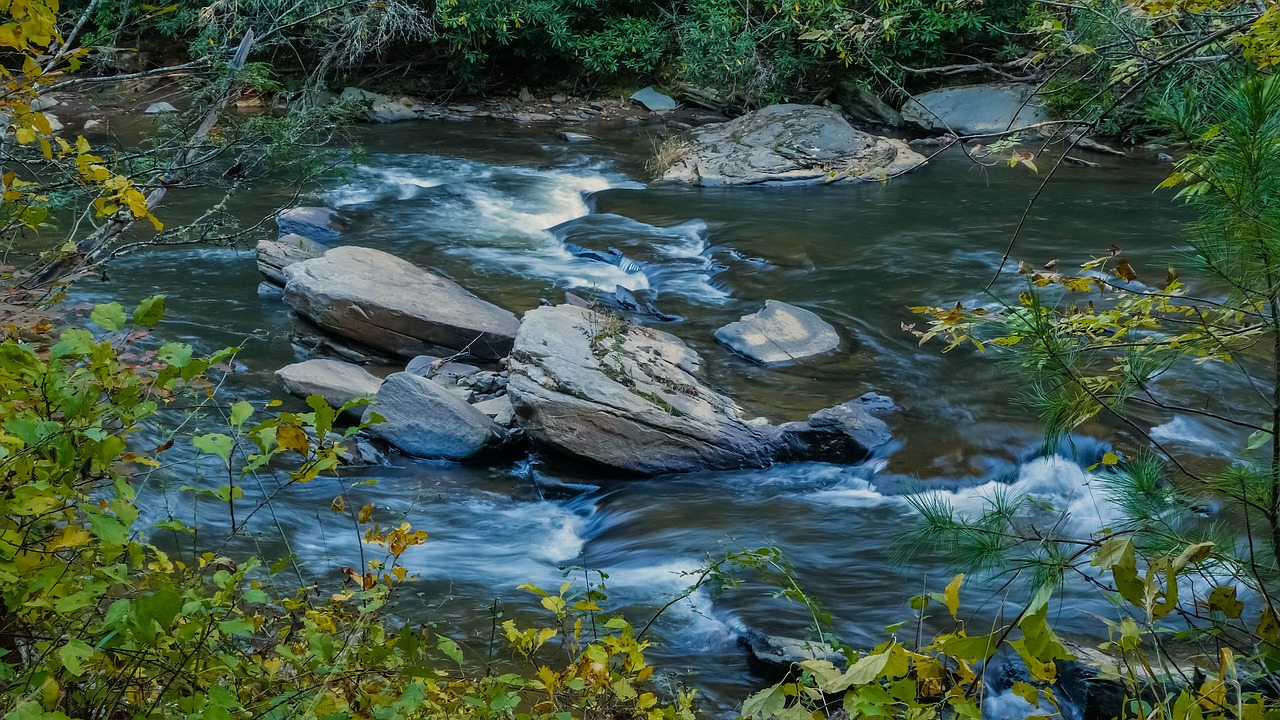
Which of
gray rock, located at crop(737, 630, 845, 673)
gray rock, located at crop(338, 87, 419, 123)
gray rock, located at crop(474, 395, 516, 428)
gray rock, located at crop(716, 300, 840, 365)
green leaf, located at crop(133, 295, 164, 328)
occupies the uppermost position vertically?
green leaf, located at crop(133, 295, 164, 328)

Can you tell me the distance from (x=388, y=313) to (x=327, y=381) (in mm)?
937

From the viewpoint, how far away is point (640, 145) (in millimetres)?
13906

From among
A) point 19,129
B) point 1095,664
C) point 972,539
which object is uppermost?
point 19,129

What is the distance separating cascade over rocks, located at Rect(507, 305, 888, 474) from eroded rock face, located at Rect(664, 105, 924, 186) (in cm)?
643

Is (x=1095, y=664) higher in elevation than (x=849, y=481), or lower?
higher

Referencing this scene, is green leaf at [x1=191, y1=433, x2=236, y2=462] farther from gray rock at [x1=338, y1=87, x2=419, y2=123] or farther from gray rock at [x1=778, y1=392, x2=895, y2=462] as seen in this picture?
gray rock at [x1=338, y1=87, x2=419, y2=123]

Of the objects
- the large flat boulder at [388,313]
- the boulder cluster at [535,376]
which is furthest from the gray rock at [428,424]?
the large flat boulder at [388,313]

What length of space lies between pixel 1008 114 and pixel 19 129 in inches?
515

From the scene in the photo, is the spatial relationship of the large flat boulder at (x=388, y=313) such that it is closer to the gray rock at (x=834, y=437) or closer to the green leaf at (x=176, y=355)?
the gray rock at (x=834, y=437)

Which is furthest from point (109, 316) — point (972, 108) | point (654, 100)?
point (654, 100)

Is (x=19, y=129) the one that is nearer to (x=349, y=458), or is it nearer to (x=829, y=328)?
(x=349, y=458)

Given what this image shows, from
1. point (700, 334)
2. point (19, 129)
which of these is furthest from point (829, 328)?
point (19, 129)

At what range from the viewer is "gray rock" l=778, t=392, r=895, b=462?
18.8 feet

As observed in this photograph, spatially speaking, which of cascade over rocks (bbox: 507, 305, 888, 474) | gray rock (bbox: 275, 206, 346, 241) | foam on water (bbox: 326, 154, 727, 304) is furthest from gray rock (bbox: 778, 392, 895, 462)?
gray rock (bbox: 275, 206, 346, 241)
